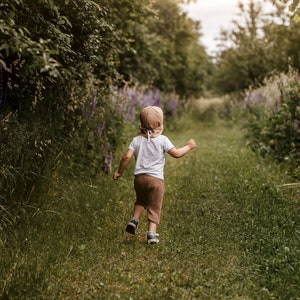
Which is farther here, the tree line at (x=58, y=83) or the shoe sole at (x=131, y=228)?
the shoe sole at (x=131, y=228)

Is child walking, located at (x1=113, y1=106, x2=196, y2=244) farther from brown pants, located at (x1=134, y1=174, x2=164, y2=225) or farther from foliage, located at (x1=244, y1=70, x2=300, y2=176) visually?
foliage, located at (x1=244, y1=70, x2=300, y2=176)

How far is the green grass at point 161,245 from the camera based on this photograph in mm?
3920

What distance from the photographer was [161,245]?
16.4ft

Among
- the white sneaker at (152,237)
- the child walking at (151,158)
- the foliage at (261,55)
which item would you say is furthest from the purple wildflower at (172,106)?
the white sneaker at (152,237)

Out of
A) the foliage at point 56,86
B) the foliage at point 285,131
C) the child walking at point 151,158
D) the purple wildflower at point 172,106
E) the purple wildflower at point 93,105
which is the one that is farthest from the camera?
the purple wildflower at point 172,106

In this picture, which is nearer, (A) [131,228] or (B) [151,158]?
(A) [131,228]

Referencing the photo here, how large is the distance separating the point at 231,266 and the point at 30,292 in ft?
5.91

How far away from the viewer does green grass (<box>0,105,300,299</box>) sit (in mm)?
3920

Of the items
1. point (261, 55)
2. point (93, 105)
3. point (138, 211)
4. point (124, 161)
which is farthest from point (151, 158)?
point (261, 55)

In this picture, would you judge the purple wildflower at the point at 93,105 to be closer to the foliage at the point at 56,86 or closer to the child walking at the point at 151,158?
the foliage at the point at 56,86

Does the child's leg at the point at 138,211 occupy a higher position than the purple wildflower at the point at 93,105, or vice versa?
the purple wildflower at the point at 93,105

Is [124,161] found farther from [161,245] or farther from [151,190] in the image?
[161,245]

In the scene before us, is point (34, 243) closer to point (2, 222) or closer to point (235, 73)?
point (2, 222)

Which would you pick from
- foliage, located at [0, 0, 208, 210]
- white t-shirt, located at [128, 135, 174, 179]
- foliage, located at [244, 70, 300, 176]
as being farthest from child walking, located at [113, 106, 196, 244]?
→ foliage, located at [244, 70, 300, 176]
